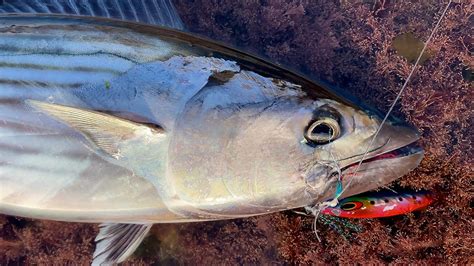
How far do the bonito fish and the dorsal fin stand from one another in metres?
0.09

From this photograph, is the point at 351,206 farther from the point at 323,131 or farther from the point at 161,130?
the point at 161,130

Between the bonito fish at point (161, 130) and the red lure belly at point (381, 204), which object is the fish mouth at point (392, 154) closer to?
the bonito fish at point (161, 130)

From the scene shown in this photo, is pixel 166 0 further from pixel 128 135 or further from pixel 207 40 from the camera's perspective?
pixel 128 135

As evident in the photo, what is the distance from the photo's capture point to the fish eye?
6.38 feet

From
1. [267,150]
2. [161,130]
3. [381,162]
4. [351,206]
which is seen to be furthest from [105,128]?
[351,206]

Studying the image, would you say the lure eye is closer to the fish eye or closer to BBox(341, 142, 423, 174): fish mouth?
BBox(341, 142, 423, 174): fish mouth

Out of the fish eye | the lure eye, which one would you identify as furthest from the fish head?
the lure eye

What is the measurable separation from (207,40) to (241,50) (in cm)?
17

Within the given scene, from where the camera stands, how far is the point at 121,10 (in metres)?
2.35

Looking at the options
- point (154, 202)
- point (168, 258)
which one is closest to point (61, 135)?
point (154, 202)

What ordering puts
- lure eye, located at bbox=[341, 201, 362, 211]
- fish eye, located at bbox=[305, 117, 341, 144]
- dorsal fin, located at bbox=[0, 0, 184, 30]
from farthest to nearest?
lure eye, located at bbox=[341, 201, 362, 211]
dorsal fin, located at bbox=[0, 0, 184, 30]
fish eye, located at bbox=[305, 117, 341, 144]

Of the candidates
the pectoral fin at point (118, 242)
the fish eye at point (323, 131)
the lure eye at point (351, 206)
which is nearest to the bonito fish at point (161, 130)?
the fish eye at point (323, 131)

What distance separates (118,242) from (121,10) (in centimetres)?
119

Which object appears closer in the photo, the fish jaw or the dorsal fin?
the fish jaw
